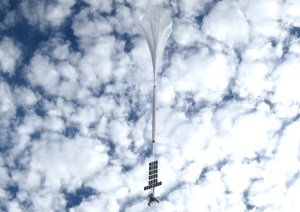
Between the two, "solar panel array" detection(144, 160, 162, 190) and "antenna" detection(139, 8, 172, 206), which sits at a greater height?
"antenna" detection(139, 8, 172, 206)

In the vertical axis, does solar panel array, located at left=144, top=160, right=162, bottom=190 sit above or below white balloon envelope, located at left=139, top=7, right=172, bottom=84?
below

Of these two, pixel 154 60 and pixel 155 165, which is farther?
pixel 155 165

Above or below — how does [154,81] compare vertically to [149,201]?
above

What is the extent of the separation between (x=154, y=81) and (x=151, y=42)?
15.4 ft

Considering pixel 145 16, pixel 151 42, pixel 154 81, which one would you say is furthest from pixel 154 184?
pixel 145 16

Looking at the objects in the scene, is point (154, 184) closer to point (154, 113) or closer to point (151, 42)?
point (154, 113)

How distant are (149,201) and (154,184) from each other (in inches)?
87.8

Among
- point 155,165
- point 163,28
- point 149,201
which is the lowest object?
point 149,201

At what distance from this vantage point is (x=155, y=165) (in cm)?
4922

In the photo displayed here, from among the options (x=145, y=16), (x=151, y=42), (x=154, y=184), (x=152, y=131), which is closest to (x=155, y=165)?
(x=154, y=184)

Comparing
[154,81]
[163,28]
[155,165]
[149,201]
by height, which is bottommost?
[149,201]

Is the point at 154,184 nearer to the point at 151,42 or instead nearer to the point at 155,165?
the point at 155,165

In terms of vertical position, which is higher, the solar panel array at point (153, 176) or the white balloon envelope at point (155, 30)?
the white balloon envelope at point (155, 30)

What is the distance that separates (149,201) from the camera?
155 ft
